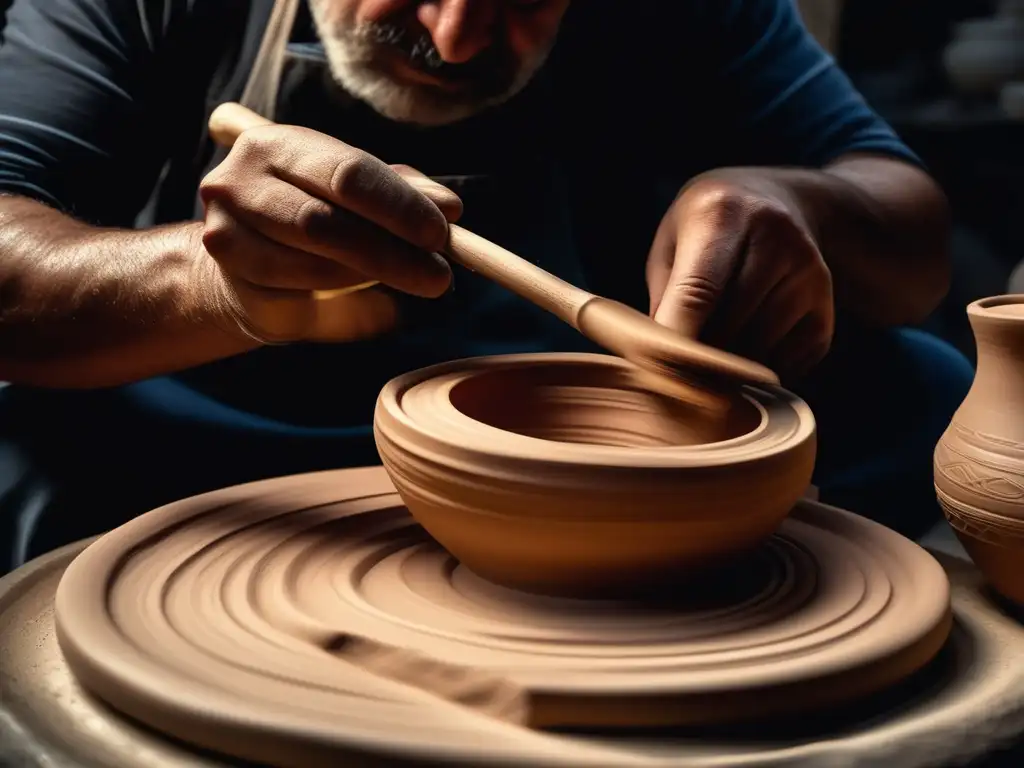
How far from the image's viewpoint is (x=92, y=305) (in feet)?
4.36

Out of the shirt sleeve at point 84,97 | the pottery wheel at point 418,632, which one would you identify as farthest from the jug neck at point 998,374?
the shirt sleeve at point 84,97

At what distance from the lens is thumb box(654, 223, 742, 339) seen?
1088mm

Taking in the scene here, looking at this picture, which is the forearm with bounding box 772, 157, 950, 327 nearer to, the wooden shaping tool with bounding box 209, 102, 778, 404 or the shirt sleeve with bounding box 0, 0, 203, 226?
the wooden shaping tool with bounding box 209, 102, 778, 404

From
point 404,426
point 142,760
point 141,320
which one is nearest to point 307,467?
A: point 141,320

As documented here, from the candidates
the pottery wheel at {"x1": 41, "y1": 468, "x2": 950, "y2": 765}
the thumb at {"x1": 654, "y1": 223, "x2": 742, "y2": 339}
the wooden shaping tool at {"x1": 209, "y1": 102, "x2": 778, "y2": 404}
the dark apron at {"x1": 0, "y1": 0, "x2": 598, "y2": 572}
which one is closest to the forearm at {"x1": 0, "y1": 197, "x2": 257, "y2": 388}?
the dark apron at {"x1": 0, "y1": 0, "x2": 598, "y2": 572}

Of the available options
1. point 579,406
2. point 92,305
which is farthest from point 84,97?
point 579,406

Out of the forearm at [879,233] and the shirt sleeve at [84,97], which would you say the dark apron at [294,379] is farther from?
the forearm at [879,233]

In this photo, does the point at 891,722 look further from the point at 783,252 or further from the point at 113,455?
the point at 113,455

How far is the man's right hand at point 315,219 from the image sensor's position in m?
0.98

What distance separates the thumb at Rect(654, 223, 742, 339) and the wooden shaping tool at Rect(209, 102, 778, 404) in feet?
0.19

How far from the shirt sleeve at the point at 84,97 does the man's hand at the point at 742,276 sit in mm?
786

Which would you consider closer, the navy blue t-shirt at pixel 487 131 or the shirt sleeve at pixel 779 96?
the navy blue t-shirt at pixel 487 131

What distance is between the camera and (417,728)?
2.40 feet

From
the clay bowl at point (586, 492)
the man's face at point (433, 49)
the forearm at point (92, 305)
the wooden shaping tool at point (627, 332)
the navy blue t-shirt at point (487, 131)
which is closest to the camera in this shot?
the clay bowl at point (586, 492)
